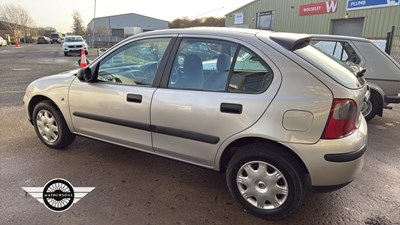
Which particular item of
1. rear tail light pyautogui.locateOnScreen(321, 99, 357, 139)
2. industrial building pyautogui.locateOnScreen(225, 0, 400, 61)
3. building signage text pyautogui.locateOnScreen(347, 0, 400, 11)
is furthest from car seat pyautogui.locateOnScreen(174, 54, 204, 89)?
building signage text pyautogui.locateOnScreen(347, 0, 400, 11)

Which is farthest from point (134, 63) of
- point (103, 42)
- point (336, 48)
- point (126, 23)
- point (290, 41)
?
point (126, 23)

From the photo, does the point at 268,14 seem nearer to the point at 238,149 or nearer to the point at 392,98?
the point at 392,98

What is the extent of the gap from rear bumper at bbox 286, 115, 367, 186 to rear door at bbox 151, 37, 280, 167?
51 centimetres

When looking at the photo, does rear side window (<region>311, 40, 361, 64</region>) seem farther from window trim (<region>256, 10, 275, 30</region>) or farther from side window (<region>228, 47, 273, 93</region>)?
window trim (<region>256, 10, 275, 30</region>)

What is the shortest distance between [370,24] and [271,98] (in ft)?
63.7

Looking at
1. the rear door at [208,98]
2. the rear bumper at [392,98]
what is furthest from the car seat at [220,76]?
the rear bumper at [392,98]

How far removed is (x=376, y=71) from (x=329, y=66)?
129 inches

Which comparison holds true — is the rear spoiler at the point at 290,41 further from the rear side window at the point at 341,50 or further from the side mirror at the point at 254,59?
the rear side window at the point at 341,50

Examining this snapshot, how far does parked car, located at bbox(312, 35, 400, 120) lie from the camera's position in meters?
5.15

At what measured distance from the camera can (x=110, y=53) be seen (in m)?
3.36

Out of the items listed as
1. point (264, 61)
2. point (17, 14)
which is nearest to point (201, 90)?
point (264, 61)

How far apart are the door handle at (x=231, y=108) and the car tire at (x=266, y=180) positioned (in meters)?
0.35

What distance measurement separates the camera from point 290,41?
258cm

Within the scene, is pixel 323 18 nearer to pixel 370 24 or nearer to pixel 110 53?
pixel 370 24
